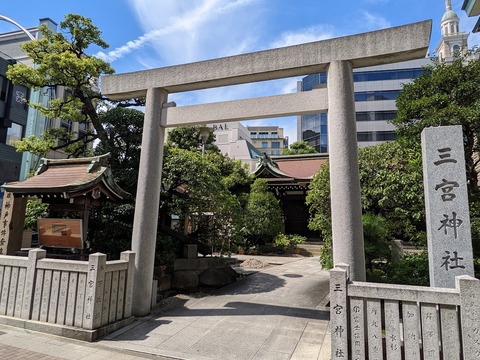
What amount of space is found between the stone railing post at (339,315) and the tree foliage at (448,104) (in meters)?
7.89

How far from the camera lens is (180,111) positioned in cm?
769

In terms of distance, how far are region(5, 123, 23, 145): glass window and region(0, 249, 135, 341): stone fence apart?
20.4 metres

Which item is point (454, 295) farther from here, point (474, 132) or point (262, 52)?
point (474, 132)

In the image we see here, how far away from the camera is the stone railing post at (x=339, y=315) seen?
4273 millimetres

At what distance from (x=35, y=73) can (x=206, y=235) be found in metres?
9.29

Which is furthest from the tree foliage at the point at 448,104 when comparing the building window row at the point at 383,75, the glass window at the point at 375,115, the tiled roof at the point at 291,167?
the glass window at the point at 375,115

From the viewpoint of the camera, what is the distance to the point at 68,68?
36.8 ft

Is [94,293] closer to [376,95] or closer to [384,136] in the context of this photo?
[384,136]

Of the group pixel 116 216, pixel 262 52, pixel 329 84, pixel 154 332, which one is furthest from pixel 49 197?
pixel 329 84

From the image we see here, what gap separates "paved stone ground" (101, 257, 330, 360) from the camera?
523 centimetres

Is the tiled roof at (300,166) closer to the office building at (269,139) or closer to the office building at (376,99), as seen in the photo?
the office building at (376,99)

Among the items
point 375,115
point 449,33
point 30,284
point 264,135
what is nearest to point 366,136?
point 375,115

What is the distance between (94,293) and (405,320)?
5.42 m

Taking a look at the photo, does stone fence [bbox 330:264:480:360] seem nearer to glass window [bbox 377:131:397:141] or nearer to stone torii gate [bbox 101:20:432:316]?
stone torii gate [bbox 101:20:432:316]
